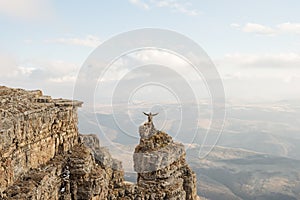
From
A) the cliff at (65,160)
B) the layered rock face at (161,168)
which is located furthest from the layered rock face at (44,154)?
the layered rock face at (161,168)

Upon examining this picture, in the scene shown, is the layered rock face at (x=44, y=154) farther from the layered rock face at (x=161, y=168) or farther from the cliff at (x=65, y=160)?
the layered rock face at (x=161, y=168)

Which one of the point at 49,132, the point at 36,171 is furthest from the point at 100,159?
the point at 36,171

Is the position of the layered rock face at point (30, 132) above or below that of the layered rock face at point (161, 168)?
above

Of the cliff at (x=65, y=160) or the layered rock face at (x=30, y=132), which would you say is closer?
the layered rock face at (x=30, y=132)

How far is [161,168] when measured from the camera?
40.9 m

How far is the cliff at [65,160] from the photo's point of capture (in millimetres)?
22266

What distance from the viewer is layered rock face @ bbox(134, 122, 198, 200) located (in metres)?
39.7

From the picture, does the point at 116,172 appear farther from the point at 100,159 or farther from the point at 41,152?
the point at 41,152

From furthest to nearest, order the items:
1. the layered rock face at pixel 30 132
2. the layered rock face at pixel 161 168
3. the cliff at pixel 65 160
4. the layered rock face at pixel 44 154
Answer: the layered rock face at pixel 161 168, the cliff at pixel 65 160, the layered rock face at pixel 44 154, the layered rock face at pixel 30 132

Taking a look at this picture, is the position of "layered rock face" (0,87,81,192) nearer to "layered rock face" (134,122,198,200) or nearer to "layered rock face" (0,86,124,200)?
"layered rock face" (0,86,124,200)

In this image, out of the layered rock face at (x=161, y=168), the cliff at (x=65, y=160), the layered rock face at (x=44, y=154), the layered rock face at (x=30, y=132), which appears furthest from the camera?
the layered rock face at (x=161, y=168)

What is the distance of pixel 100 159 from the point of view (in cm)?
3831

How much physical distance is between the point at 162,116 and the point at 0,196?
31776mm

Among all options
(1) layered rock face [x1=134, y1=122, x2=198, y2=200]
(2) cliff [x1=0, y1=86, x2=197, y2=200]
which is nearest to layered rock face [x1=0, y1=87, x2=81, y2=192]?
(2) cliff [x1=0, y1=86, x2=197, y2=200]
